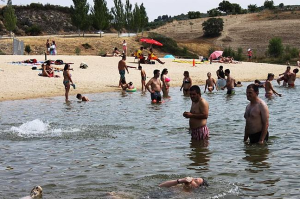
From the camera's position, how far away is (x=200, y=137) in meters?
10.6

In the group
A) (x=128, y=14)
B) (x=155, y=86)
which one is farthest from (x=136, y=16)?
(x=155, y=86)

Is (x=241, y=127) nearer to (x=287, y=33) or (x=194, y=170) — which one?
(x=194, y=170)

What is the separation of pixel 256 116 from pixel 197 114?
3.82 feet

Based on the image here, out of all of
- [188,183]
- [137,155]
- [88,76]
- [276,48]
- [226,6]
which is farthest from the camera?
[226,6]

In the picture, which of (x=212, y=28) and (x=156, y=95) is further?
(x=212, y=28)

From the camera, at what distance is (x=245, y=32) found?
7331 centimetres

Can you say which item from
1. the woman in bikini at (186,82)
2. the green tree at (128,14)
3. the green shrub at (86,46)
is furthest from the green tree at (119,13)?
the woman in bikini at (186,82)

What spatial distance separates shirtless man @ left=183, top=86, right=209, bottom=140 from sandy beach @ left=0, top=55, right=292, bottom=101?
11.8 metres

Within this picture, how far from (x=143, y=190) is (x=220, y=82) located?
17.4 metres

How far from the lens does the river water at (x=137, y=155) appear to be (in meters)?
Answer: 7.83

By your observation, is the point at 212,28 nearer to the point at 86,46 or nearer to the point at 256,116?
the point at 86,46

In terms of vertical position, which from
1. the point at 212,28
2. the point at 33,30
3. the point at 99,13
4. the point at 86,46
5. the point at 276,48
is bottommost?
the point at 86,46

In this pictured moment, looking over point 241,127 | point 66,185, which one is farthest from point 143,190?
point 241,127

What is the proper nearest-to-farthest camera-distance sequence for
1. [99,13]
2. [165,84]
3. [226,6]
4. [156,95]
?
1. [156,95]
2. [165,84]
3. [99,13]
4. [226,6]
